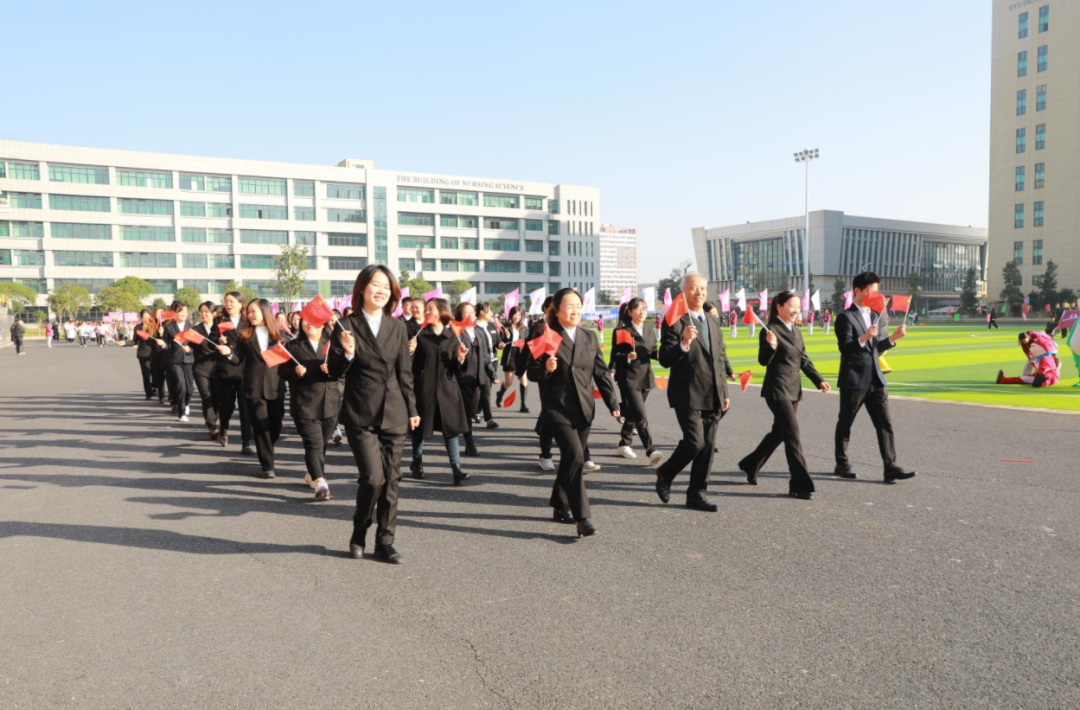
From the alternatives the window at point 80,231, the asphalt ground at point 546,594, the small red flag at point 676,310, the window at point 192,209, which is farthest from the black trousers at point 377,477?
the window at point 192,209

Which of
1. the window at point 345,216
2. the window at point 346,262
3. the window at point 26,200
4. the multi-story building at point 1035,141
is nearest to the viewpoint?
the window at point 26,200

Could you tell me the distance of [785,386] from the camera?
6.76 meters

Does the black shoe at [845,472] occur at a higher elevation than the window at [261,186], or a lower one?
lower

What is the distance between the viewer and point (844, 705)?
10.1ft

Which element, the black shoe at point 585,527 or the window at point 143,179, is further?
the window at point 143,179

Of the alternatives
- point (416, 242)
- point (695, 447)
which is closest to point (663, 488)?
point (695, 447)

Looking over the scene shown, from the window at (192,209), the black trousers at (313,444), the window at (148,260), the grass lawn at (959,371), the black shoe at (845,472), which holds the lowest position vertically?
the grass lawn at (959,371)

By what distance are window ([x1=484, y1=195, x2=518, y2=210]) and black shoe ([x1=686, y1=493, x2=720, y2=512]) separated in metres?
99.3

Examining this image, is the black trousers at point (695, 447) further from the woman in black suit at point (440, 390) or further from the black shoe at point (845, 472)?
the woman in black suit at point (440, 390)

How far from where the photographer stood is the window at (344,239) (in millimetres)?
90500

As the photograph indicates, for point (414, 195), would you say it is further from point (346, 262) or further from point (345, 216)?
point (346, 262)

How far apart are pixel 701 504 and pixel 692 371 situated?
1082 millimetres

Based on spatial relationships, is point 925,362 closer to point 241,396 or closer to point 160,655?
point 241,396

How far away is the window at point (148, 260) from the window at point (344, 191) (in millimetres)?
18908
